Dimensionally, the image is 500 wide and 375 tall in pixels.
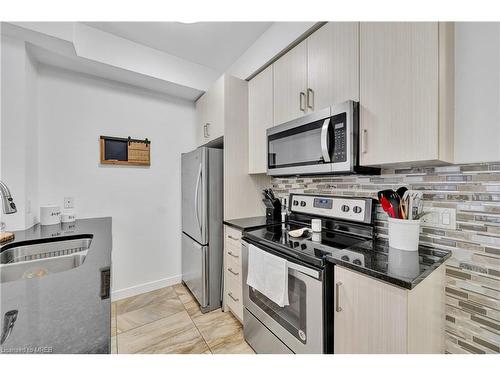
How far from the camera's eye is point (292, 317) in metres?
1.24

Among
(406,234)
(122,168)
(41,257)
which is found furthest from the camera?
(122,168)

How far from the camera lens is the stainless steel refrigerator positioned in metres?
2.03

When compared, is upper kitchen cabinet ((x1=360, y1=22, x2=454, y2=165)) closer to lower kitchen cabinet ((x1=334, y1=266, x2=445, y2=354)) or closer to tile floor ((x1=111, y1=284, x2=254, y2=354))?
lower kitchen cabinet ((x1=334, y1=266, x2=445, y2=354))

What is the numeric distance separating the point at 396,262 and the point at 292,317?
65 cm

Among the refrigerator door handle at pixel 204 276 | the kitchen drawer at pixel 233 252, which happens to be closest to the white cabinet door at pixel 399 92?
the kitchen drawer at pixel 233 252

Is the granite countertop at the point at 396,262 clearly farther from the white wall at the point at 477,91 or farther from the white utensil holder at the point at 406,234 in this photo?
the white wall at the point at 477,91

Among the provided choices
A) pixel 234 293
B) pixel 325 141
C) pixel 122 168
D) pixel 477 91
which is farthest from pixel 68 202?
pixel 477 91

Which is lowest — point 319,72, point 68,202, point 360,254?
point 360,254

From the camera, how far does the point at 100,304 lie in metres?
0.61

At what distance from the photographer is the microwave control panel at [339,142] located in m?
1.22

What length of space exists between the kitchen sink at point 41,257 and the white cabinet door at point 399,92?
70.9 inches

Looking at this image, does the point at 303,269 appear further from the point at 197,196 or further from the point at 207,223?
the point at 197,196

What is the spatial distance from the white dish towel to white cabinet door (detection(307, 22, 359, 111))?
104 cm

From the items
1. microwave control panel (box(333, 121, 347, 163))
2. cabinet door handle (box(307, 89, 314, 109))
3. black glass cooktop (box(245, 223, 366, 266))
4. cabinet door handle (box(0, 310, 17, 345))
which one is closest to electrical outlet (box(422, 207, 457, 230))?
black glass cooktop (box(245, 223, 366, 266))
